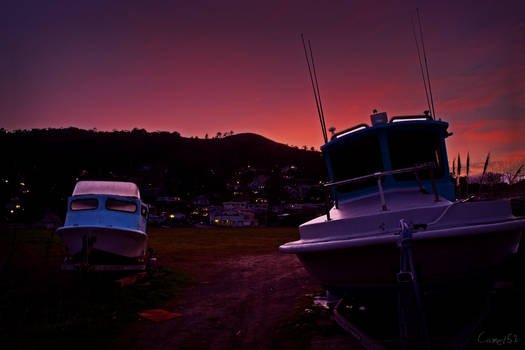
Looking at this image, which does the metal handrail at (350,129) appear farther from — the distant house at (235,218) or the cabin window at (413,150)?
the distant house at (235,218)

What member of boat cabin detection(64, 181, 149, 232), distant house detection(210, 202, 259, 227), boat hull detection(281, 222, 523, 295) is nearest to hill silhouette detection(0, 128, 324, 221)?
distant house detection(210, 202, 259, 227)

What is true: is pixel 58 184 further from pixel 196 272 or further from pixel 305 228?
pixel 305 228

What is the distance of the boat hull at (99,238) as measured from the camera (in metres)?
9.56

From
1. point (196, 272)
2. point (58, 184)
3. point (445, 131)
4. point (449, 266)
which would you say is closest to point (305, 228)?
point (449, 266)

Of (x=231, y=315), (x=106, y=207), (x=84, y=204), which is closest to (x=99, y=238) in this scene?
(x=106, y=207)

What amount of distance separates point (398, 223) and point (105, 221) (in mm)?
9116

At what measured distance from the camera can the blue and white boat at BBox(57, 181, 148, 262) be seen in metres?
9.61

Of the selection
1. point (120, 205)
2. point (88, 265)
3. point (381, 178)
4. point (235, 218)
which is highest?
point (120, 205)

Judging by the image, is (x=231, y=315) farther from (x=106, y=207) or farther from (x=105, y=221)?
(x=106, y=207)

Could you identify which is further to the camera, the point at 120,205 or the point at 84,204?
the point at 120,205

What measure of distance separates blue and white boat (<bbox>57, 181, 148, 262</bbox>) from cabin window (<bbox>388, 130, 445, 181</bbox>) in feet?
25.7

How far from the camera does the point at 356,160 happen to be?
6223 millimetres

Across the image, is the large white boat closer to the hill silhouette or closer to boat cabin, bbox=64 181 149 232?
boat cabin, bbox=64 181 149 232

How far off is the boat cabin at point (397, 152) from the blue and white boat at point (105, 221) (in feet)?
23.2
